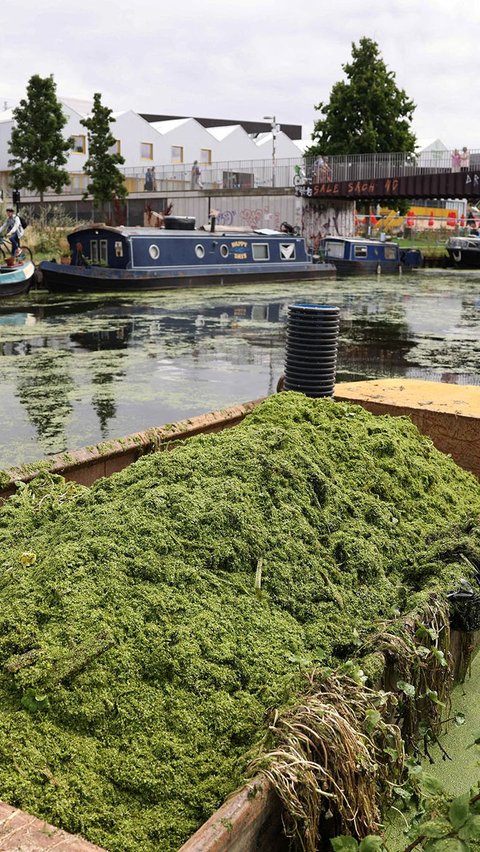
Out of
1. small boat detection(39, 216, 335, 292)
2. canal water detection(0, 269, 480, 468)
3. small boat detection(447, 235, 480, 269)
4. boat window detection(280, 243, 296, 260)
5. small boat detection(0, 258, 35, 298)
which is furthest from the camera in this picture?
small boat detection(447, 235, 480, 269)

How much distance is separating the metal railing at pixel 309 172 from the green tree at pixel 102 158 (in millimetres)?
3543

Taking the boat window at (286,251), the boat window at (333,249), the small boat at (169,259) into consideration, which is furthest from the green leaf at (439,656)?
the boat window at (333,249)

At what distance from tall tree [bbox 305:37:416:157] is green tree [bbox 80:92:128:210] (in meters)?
12.7

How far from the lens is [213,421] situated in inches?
205

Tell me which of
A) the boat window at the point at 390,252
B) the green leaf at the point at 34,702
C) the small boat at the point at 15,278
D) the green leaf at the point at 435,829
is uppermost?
the boat window at the point at 390,252

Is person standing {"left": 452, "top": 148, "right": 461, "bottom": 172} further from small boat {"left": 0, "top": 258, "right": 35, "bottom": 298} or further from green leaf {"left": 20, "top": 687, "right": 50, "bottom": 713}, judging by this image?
green leaf {"left": 20, "top": 687, "right": 50, "bottom": 713}

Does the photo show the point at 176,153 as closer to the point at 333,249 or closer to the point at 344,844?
the point at 333,249

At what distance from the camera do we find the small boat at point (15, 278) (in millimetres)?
20984

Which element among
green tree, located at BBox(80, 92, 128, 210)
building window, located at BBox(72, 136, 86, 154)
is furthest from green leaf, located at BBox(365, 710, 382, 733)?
building window, located at BBox(72, 136, 86, 154)

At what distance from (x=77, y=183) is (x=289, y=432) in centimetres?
5234

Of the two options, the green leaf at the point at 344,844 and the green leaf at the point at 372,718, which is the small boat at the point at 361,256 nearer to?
the green leaf at the point at 372,718

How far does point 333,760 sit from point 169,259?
74.3ft

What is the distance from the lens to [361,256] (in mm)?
33406

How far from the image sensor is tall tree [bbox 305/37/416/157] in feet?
145
